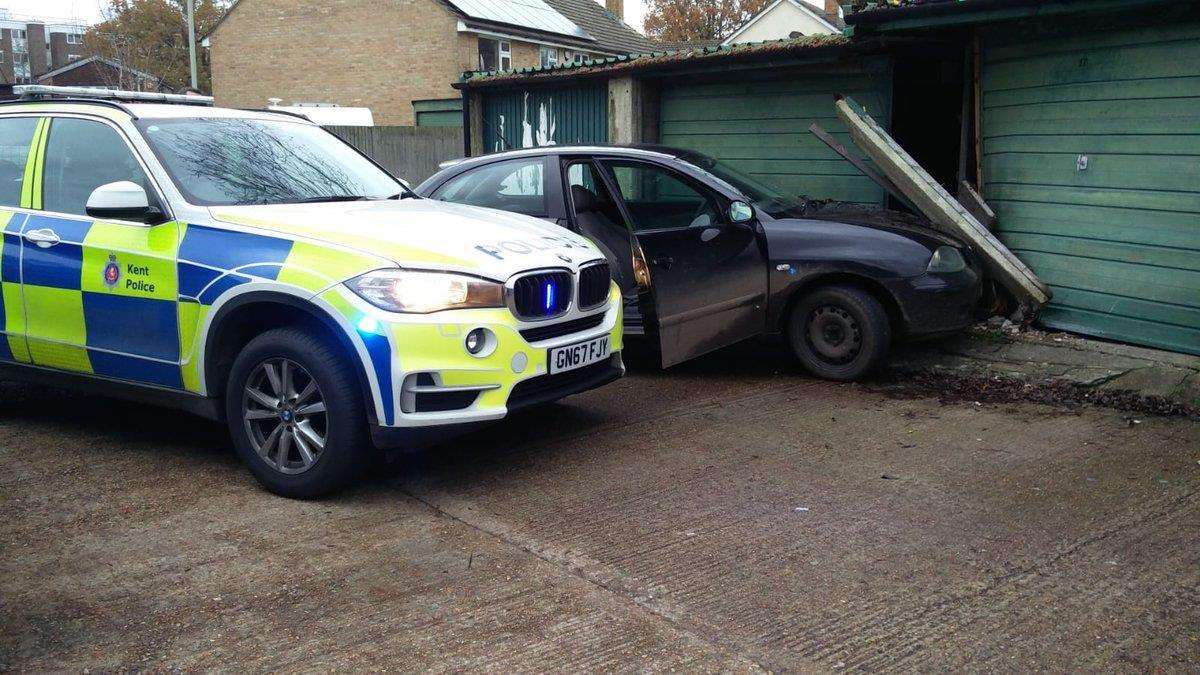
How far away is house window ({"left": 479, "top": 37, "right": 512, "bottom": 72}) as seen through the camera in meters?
28.9

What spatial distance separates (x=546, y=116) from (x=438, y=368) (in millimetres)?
8809

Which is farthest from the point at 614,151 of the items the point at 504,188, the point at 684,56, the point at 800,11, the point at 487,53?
the point at 800,11

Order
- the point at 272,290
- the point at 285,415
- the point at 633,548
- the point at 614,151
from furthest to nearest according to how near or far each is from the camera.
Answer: the point at 614,151 → the point at 285,415 → the point at 272,290 → the point at 633,548

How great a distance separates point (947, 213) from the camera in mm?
7867

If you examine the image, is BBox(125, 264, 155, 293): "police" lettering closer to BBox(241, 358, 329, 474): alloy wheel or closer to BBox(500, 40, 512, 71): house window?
BBox(241, 358, 329, 474): alloy wheel

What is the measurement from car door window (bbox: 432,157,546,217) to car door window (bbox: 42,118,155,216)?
2693 mm

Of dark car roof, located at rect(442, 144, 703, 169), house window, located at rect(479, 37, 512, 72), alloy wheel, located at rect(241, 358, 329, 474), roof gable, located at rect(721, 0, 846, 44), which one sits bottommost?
alloy wheel, located at rect(241, 358, 329, 474)

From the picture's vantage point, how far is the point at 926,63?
9.34m

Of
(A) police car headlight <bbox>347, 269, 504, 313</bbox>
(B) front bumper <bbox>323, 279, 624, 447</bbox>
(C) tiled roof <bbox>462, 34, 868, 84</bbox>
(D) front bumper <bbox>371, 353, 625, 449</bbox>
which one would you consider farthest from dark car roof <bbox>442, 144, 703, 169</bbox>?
(A) police car headlight <bbox>347, 269, 504, 313</bbox>

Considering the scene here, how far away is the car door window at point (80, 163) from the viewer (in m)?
5.20

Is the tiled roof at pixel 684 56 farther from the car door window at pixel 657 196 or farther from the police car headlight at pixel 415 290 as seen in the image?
the police car headlight at pixel 415 290

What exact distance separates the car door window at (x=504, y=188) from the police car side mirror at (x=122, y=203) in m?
2.80

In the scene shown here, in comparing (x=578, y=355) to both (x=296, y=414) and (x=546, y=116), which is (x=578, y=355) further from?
(x=546, y=116)

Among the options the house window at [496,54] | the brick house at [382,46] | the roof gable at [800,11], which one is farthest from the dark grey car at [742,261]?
the roof gable at [800,11]
